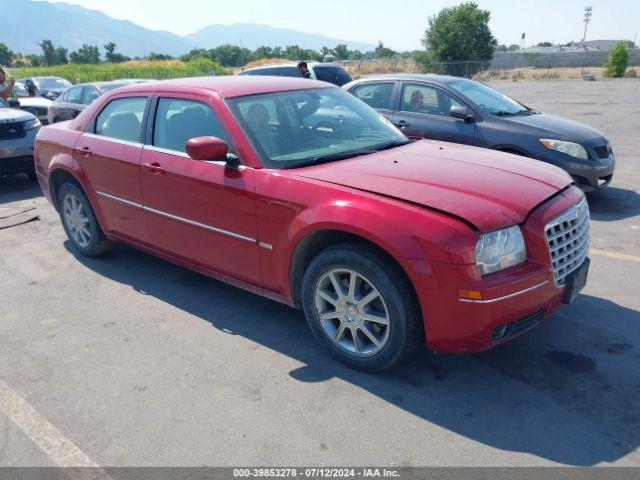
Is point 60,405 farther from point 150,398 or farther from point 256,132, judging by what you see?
point 256,132

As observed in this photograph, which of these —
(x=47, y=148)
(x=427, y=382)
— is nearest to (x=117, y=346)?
(x=427, y=382)

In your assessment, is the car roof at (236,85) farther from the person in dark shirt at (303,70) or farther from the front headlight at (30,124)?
the person in dark shirt at (303,70)

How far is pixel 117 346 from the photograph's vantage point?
12.6 feet

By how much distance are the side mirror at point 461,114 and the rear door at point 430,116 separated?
0.23ft

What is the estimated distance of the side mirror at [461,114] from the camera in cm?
692

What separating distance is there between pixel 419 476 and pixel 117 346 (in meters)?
2.31

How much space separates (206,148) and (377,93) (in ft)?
15.9

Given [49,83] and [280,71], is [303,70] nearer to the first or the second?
[280,71]

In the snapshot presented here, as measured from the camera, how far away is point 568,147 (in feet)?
21.6

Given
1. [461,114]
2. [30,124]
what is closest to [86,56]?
[30,124]

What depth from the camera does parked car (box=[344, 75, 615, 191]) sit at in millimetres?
6578

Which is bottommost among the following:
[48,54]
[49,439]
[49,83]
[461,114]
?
[49,439]

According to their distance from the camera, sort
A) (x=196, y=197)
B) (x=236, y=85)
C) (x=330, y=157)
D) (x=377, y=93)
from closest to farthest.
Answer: (x=330, y=157) < (x=196, y=197) < (x=236, y=85) < (x=377, y=93)

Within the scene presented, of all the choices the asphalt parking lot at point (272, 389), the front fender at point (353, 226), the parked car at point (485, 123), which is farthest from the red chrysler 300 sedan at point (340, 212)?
the parked car at point (485, 123)
